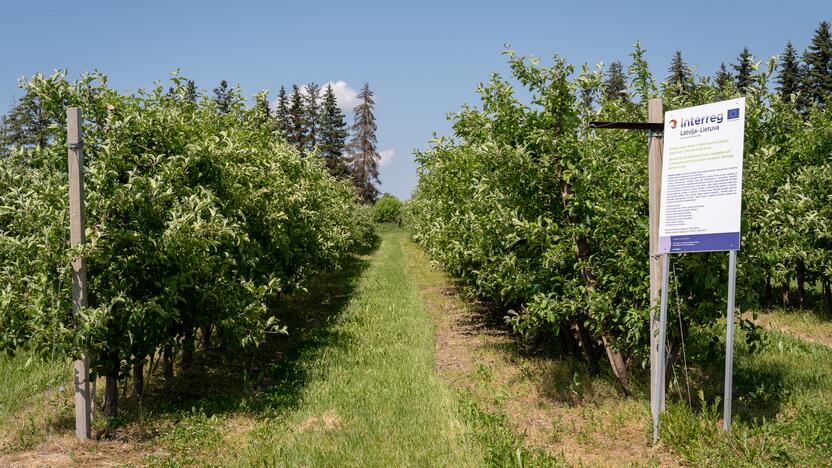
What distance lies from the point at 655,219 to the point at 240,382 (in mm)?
6228

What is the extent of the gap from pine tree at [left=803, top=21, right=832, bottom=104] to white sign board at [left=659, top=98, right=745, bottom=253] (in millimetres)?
47723

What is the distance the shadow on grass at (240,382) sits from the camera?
7.29m

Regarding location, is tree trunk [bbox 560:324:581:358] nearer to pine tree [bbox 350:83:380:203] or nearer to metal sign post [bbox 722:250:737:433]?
metal sign post [bbox 722:250:737:433]

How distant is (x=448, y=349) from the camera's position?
11.1 m

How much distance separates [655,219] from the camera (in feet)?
19.3

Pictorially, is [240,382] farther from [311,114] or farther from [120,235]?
[311,114]

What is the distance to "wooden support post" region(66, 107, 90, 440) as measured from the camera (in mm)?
5926

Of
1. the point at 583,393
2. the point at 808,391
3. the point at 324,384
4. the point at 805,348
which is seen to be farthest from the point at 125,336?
the point at 805,348

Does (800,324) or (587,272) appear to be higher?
(587,272)

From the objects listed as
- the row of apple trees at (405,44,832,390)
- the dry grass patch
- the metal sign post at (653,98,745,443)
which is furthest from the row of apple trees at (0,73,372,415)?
the dry grass patch

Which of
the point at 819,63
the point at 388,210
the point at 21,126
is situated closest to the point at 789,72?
the point at 819,63

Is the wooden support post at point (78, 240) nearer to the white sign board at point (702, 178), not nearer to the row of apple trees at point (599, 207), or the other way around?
the row of apple trees at point (599, 207)

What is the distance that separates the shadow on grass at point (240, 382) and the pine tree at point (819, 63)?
45.6 meters

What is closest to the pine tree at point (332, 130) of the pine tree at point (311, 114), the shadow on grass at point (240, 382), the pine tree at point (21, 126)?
the pine tree at point (311, 114)
